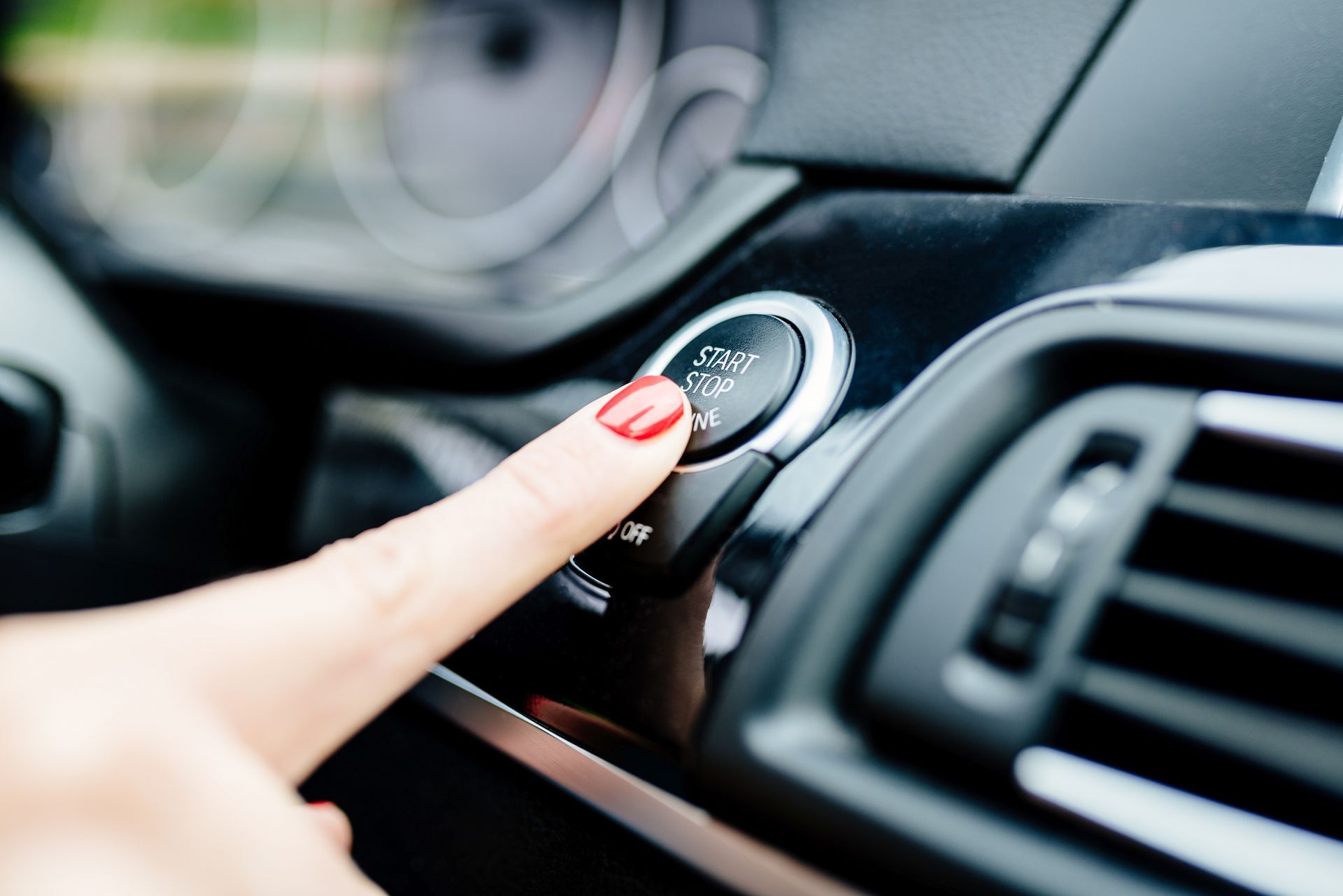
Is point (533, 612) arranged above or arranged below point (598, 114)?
below

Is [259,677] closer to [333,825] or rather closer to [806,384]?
Answer: [333,825]

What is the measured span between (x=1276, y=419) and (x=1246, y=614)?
7 centimetres

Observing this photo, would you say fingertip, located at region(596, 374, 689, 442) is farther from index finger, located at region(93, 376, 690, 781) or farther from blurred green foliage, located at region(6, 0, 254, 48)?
blurred green foliage, located at region(6, 0, 254, 48)

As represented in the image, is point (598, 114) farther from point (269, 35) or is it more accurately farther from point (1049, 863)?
point (1049, 863)

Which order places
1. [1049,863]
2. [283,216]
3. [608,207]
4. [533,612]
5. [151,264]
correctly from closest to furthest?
[1049,863], [533,612], [151,264], [608,207], [283,216]

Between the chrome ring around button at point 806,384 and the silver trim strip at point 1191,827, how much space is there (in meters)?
0.17

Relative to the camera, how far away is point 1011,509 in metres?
0.36

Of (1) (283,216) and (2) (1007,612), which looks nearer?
(2) (1007,612)

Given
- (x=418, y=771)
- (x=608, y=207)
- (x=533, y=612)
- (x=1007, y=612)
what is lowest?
(x=418, y=771)

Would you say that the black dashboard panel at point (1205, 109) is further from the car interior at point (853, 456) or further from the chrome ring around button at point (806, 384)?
the chrome ring around button at point (806, 384)

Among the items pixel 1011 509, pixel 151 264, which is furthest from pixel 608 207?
pixel 1011 509

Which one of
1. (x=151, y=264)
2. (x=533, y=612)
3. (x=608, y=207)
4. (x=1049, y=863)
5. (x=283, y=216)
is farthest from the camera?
(x=283, y=216)

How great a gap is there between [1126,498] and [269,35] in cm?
114

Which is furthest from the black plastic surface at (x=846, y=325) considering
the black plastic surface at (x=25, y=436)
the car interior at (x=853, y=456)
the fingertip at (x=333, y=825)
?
the black plastic surface at (x=25, y=436)
